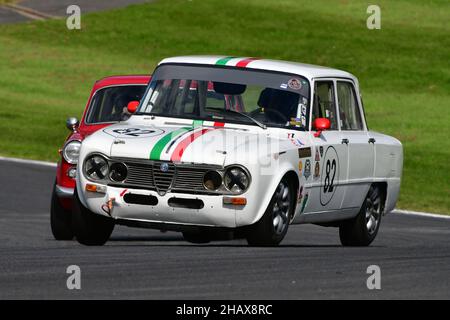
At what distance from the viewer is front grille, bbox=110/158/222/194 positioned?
38.3 feet

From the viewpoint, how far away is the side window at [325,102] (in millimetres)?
13383

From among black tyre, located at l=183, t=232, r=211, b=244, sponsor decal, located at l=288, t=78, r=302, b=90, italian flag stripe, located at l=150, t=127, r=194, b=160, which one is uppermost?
sponsor decal, located at l=288, t=78, r=302, b=90

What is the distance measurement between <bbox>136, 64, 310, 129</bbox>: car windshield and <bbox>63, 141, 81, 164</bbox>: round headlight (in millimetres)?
1149

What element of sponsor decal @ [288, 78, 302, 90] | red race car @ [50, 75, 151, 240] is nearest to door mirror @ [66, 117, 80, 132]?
red race car @ [50, 75, 151, 240]

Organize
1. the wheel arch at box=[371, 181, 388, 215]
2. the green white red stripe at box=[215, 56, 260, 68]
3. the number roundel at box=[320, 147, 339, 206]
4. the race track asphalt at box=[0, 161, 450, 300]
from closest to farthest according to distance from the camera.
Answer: the race track asphalt at box=[0, 161, 450, 300] < the number roundel at box=[320, 147, 339, 206] < the green white red stripe at box=[215, 56, 260, 68] < the wheel arch at box=[371, 181, 388, 215]

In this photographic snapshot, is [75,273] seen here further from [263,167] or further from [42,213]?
[42,213]

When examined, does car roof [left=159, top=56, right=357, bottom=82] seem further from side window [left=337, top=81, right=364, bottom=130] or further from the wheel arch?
the wheel arch

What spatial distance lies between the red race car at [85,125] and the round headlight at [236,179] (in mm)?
2133

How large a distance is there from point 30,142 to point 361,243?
50.4 feet

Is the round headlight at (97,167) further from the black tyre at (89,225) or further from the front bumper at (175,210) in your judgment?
the black tyre at (89,225)

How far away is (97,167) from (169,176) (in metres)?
0.69

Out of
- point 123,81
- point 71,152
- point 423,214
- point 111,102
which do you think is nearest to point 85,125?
point 111,102

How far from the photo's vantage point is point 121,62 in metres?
40.8
